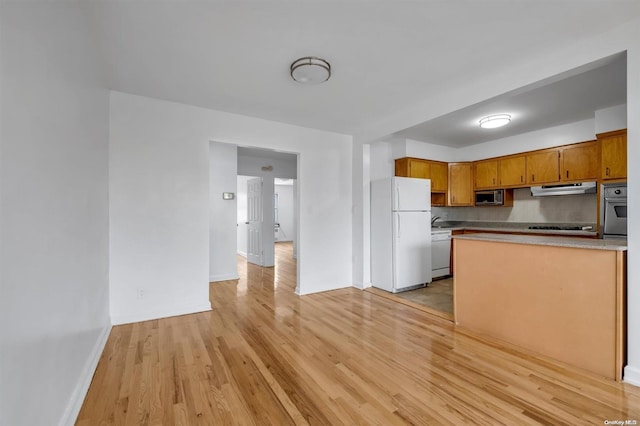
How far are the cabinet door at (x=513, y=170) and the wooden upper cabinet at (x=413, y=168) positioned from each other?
1.28 meters

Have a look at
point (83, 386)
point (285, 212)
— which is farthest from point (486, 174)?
point (285, 212)

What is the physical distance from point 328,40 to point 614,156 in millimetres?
3970

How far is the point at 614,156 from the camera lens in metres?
3.63

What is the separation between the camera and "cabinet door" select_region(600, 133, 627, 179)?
3.58 metres

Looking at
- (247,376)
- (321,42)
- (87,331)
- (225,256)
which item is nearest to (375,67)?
(321,42)

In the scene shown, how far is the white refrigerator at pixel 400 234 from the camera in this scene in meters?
4.34

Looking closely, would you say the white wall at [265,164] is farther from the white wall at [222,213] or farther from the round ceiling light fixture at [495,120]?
the round ceiling light fixture at [495,120]

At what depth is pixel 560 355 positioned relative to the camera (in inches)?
90.9

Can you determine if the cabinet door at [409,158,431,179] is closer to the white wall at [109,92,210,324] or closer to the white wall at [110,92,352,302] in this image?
the white wall at [110,92,352,302]

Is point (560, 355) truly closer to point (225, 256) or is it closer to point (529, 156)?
point (529, 156)

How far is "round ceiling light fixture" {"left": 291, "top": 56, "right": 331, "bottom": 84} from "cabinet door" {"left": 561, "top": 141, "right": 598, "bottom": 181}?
163 inches

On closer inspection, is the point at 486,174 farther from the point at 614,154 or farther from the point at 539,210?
the point at 614,154

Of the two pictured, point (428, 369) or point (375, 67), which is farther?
point (375, 67)

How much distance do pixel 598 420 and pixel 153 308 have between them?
3884mm
